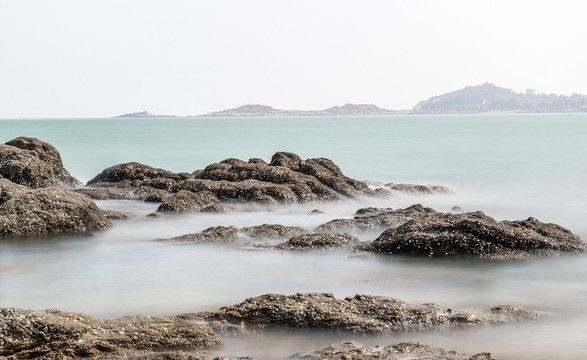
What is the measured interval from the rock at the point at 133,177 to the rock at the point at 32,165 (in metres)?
1.13

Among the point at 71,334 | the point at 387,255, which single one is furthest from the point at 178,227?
the point at 71,334

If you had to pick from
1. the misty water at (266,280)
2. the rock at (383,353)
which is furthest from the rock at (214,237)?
the rock at (383,353)

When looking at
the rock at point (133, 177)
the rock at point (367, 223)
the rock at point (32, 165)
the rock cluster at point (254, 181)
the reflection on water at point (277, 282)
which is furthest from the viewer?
the rock at point (133, 177)

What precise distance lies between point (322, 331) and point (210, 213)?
28.8ft

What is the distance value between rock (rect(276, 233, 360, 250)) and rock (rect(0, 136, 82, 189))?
A: 34.0 ft

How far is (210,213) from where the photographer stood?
14633 mm

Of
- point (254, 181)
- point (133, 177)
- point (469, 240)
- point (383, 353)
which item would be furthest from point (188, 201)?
point (383, 353)

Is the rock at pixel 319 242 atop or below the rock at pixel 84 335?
below

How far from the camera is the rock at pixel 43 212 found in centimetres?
1169

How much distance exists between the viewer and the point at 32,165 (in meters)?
18.0

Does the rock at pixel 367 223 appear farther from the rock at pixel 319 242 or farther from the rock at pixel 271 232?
the rock at pixel 319 242

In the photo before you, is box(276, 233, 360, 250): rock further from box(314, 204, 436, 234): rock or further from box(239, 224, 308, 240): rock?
box(314, 204, 436, 234): rock

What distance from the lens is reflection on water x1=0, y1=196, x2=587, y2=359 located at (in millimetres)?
6180

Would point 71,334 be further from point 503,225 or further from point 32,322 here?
point 503,225
